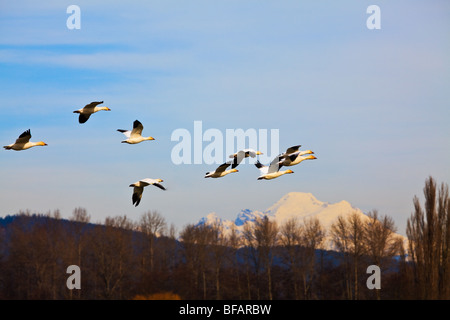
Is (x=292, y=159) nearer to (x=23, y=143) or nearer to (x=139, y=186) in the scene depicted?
(x=139, y=186)

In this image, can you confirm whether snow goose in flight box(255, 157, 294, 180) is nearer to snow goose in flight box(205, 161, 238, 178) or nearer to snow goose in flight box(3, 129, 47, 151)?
snow goose in flight box(205, 161, 238, 178)

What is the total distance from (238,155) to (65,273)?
→ 6438 centimetres

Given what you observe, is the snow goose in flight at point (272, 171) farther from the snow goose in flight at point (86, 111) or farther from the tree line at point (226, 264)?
the tree line at point (226, 264)

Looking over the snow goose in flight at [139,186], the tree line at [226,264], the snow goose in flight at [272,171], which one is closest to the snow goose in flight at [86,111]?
the snow goose in flight at [139,186]

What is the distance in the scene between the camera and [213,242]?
9131cm

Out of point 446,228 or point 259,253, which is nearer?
point 446,228

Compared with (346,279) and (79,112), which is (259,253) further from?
(79,112)

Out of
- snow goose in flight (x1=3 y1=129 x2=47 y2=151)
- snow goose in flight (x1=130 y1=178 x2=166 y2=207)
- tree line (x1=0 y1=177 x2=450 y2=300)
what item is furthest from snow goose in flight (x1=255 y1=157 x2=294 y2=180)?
tree line (x1=0 y1=177 x2=450 y2=300)

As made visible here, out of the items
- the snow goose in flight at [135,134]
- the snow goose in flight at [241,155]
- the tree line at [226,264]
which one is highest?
the snow goose in flight at [135,134]

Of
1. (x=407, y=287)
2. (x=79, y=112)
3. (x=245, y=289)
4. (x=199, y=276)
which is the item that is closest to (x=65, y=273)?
(x=199, y=276)

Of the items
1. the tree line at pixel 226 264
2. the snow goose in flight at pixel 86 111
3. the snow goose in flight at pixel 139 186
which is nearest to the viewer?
the snow goose in flight at pixel 139 186

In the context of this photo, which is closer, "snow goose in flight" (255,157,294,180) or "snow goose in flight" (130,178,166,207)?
"snow goose in flight" (130,178,166,207)
